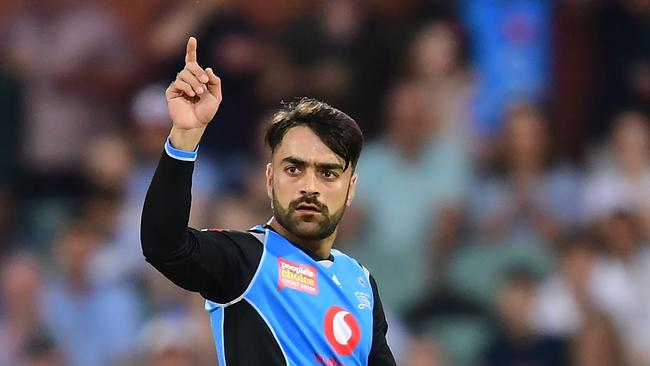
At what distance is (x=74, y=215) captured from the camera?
941 centimetres

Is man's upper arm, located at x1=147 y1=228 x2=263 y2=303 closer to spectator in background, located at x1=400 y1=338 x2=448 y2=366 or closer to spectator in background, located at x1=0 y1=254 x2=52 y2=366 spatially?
spectator in background, located at x1=400 y1=338 x2=448 y2=366

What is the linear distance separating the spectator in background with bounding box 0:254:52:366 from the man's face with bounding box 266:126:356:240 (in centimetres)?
539

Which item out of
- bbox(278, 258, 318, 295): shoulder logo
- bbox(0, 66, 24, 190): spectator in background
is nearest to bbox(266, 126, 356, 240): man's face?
bbox(278, 258, 318, 295): shoulder logo

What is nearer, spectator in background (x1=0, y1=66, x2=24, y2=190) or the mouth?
the mouth

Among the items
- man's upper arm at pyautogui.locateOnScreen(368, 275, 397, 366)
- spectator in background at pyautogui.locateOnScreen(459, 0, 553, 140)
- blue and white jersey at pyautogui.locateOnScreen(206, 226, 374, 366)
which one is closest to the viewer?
blue and white jersey at pyautogui.locateOnScreen(206, 226, 374, 366)

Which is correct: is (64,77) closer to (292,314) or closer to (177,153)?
(292,314)

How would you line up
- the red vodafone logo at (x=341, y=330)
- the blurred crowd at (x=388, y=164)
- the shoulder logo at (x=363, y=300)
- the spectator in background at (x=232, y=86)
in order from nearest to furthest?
the red vodafone logo at (x=341, y=330) → the shoulder logo at (x=363, y=300) → the blurred crowd at (x=388, y=164) → the spectator in background at (x=232, y=86)

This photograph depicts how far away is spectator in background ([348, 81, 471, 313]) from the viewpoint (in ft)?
30.0

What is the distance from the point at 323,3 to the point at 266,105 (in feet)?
3.20

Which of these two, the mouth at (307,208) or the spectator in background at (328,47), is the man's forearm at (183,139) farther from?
the spectator in background at (328,47)

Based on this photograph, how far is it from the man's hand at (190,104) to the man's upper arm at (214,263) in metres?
0.31

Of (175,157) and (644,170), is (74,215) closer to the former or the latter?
(644,170)

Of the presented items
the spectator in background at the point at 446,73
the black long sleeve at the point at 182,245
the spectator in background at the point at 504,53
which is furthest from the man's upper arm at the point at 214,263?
the spectator in background at the point at 504,53

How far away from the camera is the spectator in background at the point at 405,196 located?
30.0 ft
